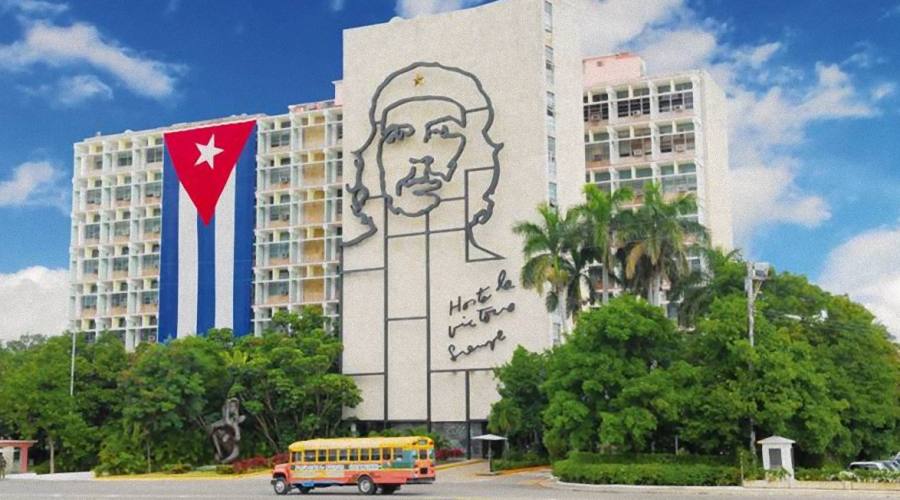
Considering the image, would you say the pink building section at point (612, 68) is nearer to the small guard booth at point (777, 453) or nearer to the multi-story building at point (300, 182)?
the multi-story building at point (300, 182)

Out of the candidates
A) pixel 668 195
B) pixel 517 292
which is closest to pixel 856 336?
pixel 517 292

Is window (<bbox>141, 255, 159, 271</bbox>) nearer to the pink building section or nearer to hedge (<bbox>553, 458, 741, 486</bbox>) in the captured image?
the pink building section

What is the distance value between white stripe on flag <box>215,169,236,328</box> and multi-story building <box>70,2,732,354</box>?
6.42 metres

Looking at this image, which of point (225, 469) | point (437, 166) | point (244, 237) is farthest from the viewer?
point (244, 237)

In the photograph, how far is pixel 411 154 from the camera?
7431 cm

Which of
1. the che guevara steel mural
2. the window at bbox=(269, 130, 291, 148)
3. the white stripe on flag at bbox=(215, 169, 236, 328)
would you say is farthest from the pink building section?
the white stripe on flag at bbox=(215, 169, 236, 328)

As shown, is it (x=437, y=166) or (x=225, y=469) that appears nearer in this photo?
(x=225, y=469)

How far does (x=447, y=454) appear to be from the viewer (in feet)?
219

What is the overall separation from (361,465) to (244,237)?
52171 millimetres

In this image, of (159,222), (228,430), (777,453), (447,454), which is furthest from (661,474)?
(159,222)

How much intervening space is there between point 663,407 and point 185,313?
5510cm

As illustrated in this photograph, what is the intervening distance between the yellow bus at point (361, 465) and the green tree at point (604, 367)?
22.7 ft

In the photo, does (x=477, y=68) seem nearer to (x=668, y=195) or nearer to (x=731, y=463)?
(x=668, y=195)

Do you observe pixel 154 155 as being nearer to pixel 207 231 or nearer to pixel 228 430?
pixel 207 231
